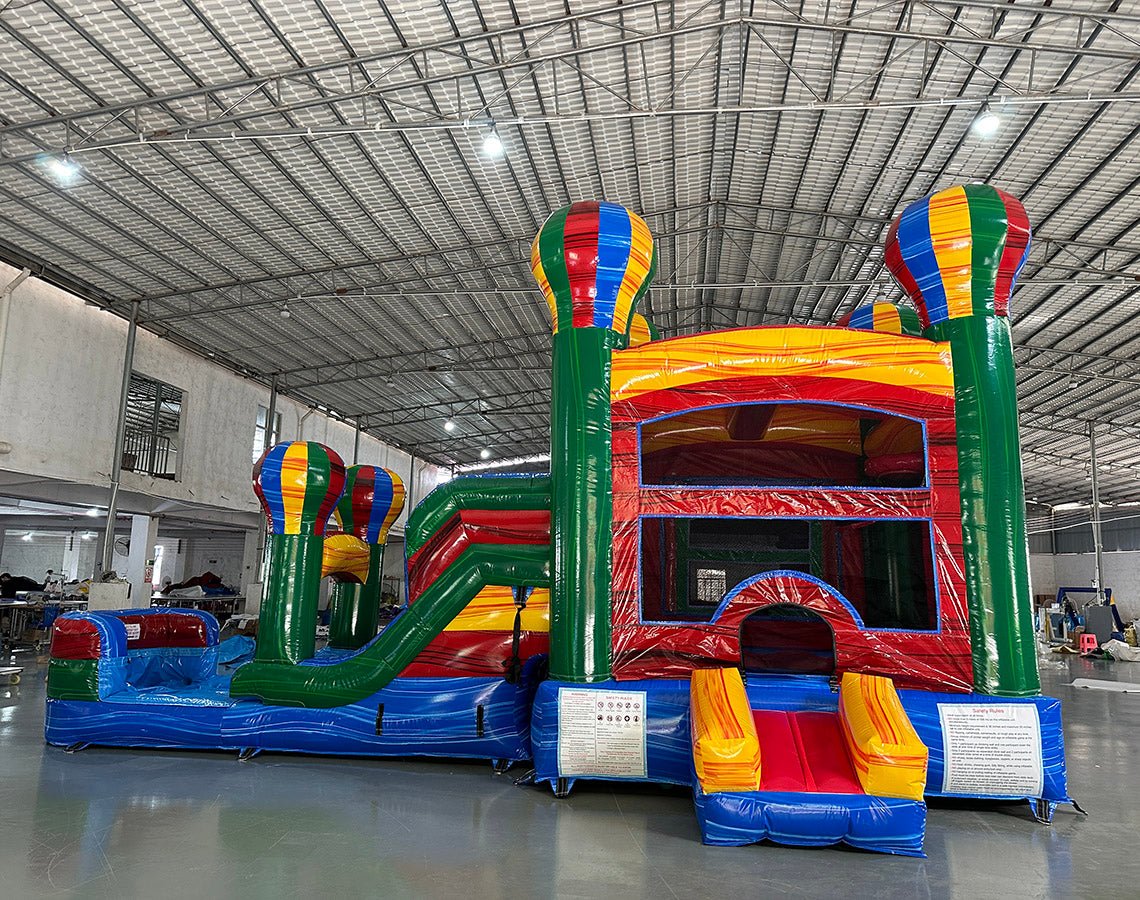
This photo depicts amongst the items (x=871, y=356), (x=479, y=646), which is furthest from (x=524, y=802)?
(x=871, y=356)

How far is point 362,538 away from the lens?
8.46m

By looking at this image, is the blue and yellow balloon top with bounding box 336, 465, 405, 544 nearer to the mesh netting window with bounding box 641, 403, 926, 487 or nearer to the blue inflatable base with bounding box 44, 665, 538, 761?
the blue inflatable base with bounding box 44, 665, 538, 761

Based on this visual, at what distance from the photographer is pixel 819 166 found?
1093 cm

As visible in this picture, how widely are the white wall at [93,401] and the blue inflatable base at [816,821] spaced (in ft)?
38.8

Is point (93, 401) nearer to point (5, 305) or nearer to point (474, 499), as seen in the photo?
point (5, 305)

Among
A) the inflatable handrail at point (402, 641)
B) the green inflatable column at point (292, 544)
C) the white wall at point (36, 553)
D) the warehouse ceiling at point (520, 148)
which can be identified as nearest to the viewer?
the inflatable handrail at point (402, 641)

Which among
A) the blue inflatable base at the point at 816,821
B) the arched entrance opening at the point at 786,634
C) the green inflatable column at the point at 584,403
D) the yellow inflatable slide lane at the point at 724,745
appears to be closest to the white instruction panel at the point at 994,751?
the blue inflatable base at the point at 816,821

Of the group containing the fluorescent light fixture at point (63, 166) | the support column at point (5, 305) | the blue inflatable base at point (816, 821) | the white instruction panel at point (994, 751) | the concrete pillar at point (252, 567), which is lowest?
the blue inflatable base at point (816, 821)

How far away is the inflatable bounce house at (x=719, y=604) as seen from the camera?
4707 mm

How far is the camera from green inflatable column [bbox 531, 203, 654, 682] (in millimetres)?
5172

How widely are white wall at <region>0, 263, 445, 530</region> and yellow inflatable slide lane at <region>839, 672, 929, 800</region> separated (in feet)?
40.1

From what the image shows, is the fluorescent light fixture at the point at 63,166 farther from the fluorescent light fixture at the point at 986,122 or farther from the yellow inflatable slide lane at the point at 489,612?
the fluorescent light fixture at the point at 986,122

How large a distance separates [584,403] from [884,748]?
273cm

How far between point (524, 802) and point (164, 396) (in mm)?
13232
